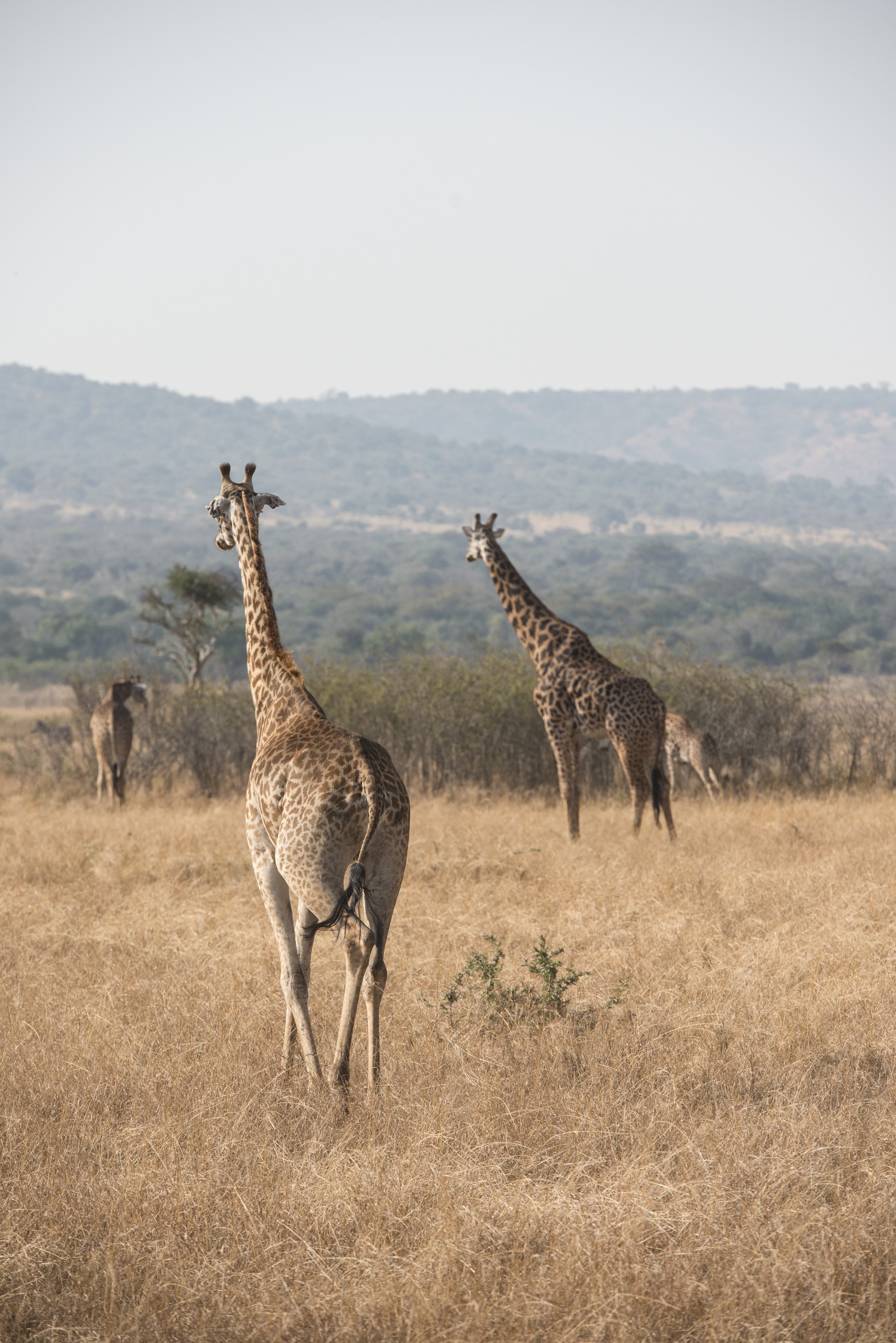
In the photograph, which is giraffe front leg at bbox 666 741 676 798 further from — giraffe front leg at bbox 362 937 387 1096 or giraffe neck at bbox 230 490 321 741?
giraffe front leg at bbox 362 937 387 1096

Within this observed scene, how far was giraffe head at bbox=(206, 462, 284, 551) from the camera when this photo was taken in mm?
6383

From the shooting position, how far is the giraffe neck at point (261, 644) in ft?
19.2

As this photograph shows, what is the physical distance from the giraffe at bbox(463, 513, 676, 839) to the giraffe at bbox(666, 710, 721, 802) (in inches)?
Result: 62.5

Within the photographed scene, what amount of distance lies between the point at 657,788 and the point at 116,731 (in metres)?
6.26

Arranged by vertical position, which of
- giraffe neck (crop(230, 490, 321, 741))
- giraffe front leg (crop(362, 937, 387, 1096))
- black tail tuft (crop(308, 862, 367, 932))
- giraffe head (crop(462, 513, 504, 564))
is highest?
giraffe head (crop(462, 513, 504, 564))

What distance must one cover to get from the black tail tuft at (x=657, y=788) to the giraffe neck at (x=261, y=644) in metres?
5.03

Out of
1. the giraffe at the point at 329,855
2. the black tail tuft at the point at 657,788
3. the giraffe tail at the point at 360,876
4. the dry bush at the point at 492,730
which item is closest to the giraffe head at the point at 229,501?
the giraffe at the point at 329,855

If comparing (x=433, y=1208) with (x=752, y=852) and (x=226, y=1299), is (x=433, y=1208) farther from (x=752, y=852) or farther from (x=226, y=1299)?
(x=752, y=852)

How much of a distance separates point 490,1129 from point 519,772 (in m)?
9.91

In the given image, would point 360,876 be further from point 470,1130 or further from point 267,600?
point 267,600

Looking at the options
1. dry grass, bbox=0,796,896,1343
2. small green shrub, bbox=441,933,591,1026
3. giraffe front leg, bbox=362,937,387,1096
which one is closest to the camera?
dry grass, bbox=0,796,896,1343

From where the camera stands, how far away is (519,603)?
11.5 m

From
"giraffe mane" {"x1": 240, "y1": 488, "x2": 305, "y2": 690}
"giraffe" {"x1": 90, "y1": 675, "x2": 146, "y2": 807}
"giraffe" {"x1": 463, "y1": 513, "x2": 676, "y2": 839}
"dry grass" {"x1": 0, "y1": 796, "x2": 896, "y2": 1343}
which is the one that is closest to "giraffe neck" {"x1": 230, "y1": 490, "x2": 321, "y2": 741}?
"giraffe mane" {"x1": 240, "y1": 488, "x2": 305, "y2": 690}

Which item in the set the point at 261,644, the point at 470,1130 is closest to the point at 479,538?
the point at 261,644
